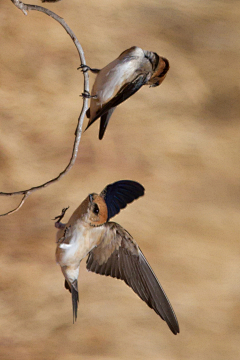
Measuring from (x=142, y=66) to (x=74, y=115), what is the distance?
0.29 m

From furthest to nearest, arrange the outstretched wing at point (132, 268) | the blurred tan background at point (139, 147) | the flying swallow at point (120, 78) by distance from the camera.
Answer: the blurred tan background at point (139, 147), the outstretched wing at point (132, 268), the flying swallow at point (120, 78)

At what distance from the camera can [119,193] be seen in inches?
26.9

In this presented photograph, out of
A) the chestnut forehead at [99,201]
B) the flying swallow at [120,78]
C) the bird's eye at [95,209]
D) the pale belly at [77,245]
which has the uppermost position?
the flying swallow at [120,78]

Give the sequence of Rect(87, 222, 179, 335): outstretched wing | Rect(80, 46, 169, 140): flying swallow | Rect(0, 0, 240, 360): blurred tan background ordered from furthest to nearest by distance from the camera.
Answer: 1. Rect(0, 0, 240, 360): blurred tan background
2. Rect(87, 222, 179, 335): outstretched wing
3. Rect(80, 46, 169, 140): flying swallow

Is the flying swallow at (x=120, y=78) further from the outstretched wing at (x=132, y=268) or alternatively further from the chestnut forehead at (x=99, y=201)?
the outstretched wing at (x=132, y=268)

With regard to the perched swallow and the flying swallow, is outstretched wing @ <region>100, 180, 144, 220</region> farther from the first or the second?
the flying swallow

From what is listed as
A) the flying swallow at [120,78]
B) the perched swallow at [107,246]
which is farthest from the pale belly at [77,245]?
the flying swallow at [120,78]

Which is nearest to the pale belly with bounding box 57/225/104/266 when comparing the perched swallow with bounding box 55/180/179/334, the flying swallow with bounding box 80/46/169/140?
the perched swallow with bounding box 55/180/179/334

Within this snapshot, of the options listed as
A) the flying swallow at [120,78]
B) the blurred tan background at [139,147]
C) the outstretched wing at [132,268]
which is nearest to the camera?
the flying swallow at [120,78]

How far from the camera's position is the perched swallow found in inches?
25.8

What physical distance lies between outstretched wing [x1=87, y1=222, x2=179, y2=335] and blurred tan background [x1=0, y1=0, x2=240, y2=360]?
17cm

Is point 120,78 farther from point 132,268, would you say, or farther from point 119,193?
point 132,268

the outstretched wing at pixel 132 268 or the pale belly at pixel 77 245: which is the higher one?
the pale belly at pixel 77 245

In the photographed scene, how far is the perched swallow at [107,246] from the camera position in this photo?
654 millimetres
